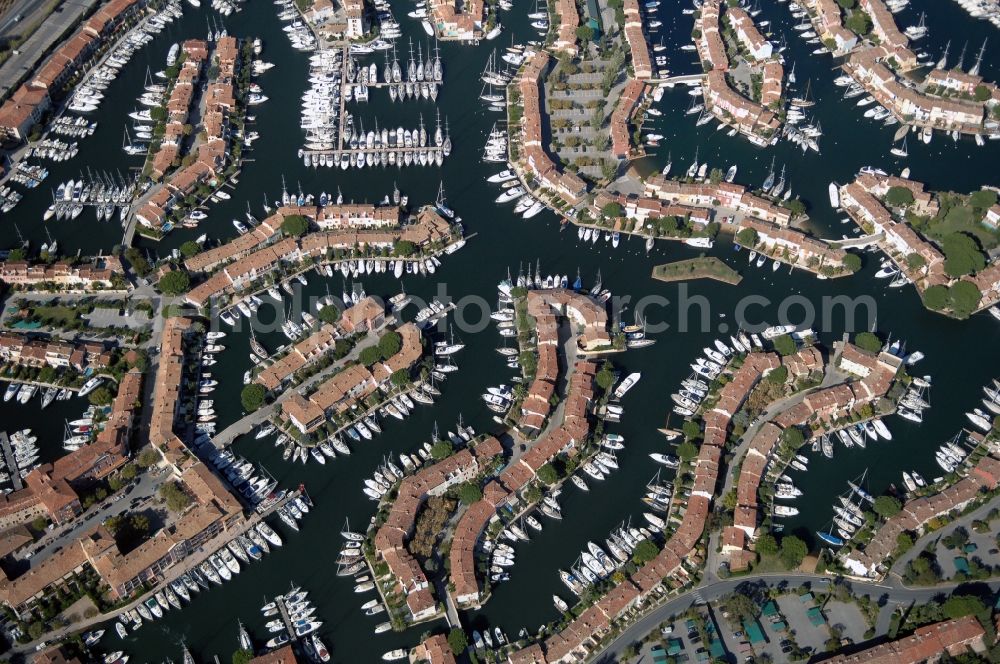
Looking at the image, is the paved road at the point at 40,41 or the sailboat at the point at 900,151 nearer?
the sailboat at the point at 900,151

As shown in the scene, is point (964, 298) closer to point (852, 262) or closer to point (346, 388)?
point (852, 262)

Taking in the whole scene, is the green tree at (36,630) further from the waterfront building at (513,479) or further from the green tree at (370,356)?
the green tree at (370,356)

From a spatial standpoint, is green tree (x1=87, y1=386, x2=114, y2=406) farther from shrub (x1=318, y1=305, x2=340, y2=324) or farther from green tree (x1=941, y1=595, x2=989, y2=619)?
green tree (x1=941, y1=595, x2=989, y2=619)

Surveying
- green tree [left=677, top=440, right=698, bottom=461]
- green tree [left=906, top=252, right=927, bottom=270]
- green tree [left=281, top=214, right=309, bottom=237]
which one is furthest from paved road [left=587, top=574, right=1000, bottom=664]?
green tree [left=281, top=214, right=309, bottom=237]

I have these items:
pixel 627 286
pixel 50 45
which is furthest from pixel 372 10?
pixel 627 286

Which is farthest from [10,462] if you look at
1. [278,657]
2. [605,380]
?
[605,380]

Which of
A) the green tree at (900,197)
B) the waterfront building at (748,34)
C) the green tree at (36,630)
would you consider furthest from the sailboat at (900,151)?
the green tree at (36,630)
